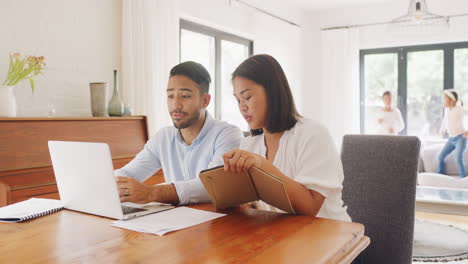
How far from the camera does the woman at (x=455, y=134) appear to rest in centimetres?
502

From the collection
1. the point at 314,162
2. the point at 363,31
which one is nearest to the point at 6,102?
the point at 314,162

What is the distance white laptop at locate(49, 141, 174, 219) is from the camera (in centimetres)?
111

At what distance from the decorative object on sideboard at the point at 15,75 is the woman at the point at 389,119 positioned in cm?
478

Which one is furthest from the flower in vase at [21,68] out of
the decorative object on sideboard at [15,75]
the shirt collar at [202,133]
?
the shirt collar at [202,133]

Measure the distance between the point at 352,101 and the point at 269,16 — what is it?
76.5 inches

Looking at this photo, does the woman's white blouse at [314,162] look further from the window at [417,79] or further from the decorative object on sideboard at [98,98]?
the window at [417,79]

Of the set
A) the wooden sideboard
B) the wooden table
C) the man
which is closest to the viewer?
the wooden table

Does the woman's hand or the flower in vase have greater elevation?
the flower in vase

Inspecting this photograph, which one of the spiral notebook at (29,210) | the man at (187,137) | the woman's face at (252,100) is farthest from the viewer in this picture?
the man at (187,137)

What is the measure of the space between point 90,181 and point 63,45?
215 centimetres

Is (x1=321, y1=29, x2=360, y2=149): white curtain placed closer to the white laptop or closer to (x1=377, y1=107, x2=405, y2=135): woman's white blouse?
(x1=377, y1=107, x2=405, y2=135): woman's white blouse

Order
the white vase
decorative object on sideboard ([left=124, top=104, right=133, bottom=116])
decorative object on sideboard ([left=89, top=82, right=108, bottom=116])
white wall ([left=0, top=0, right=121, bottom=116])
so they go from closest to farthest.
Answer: the white vase, white wall ([left=0, top=0, right=121, bottom=116]), decorative object on sideboard ([left=89, top=82, right=108, bottom=116]), decorative object on sideboard ([left=124, top=104, right=133, bottom=116])

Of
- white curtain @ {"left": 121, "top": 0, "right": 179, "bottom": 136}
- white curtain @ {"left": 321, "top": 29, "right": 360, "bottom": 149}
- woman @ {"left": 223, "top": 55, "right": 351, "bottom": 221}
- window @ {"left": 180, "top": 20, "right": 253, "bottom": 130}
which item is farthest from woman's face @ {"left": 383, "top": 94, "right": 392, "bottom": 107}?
woman @ {"left": 223, "top": 55, "right": 351, "bottom": 221}

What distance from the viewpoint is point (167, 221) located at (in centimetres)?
112
